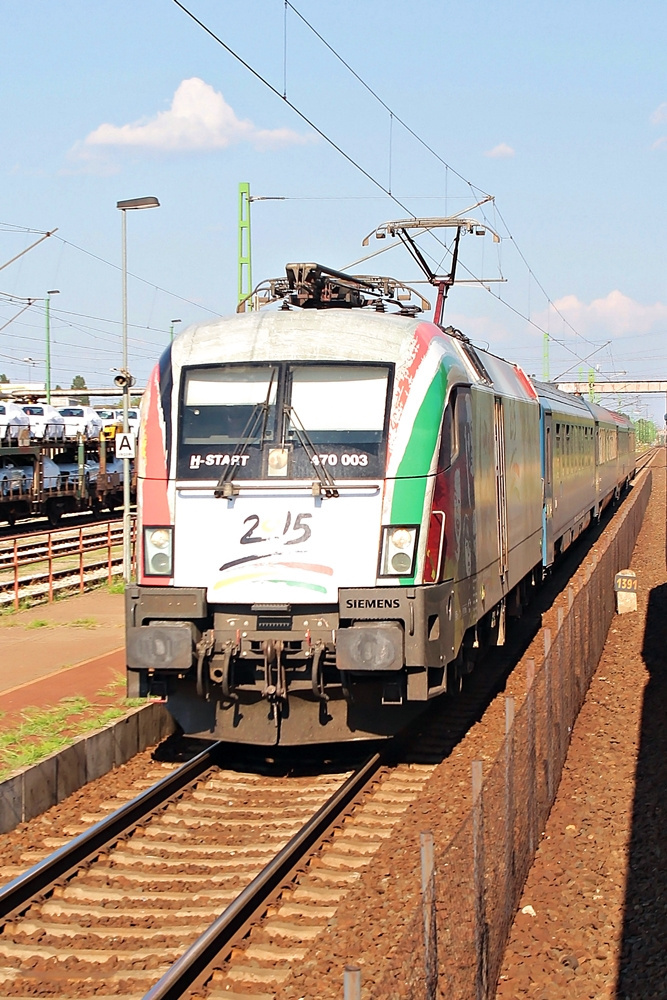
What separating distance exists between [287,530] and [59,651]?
20.0 ft

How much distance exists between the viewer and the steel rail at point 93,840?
6.54m

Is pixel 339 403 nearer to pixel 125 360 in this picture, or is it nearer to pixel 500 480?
pixel 500 480

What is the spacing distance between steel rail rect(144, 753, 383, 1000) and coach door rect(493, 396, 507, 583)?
4029 mm

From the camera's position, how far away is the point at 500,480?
12.0m

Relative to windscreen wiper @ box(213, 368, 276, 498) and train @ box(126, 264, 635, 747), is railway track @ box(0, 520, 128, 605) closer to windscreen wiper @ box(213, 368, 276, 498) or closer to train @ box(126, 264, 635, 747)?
train @ box(126, 264, 635, 747)

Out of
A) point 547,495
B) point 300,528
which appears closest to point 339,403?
point 300,528

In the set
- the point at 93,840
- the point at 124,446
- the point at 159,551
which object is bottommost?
the point at 93,840

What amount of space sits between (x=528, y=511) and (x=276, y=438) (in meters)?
6.37

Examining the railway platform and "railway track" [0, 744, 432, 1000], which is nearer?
"railway track" [0, 744, 432, 1000]

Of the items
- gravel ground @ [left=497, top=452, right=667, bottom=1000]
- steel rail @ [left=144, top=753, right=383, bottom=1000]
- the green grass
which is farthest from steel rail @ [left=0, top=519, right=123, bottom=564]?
steel rail @ [left=144, top=753, right=383, bottom=1000]

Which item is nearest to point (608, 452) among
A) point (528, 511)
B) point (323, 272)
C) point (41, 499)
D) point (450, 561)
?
point (41, 499)

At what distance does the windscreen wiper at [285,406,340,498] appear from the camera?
8531mm

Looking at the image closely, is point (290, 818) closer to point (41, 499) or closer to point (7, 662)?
point (7, 662)

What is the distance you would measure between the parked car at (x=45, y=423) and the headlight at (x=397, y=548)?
29.0 metres
